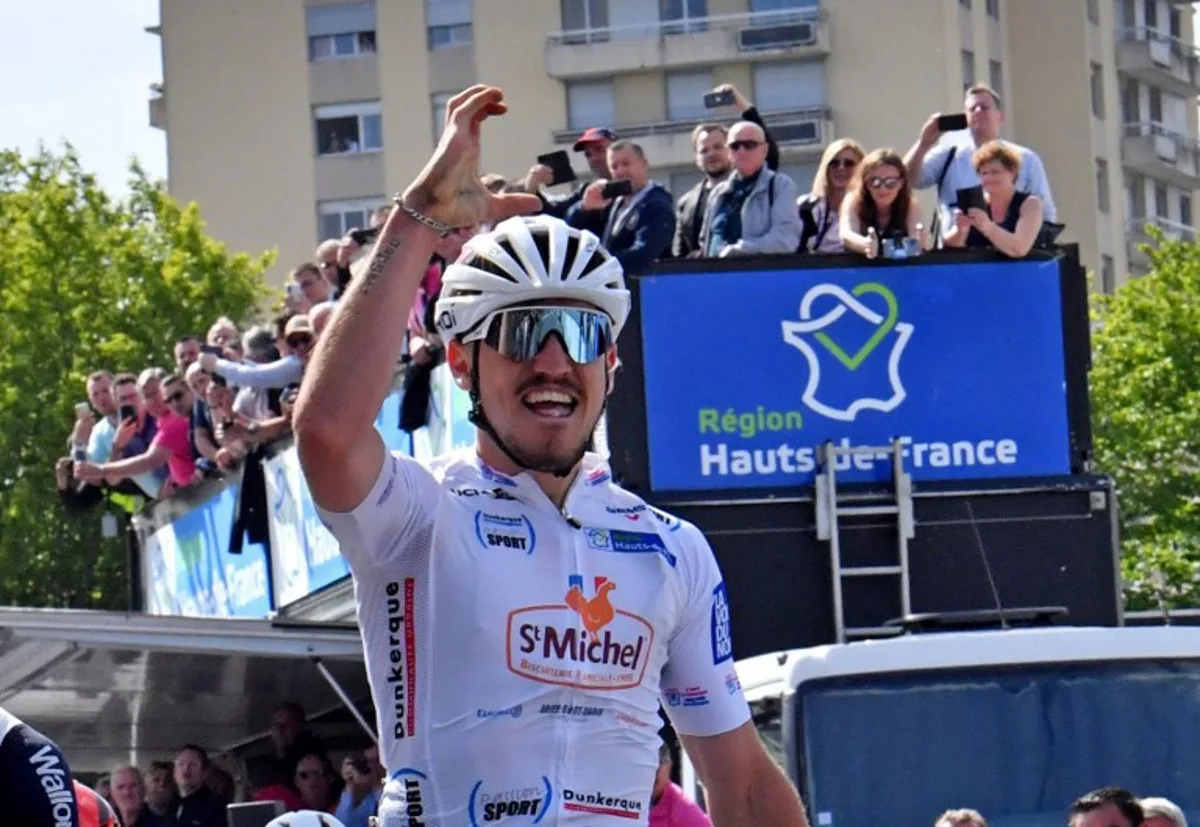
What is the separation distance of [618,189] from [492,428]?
9.16 m

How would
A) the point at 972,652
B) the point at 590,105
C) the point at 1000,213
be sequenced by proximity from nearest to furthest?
the point at 972,652, the point at 1000,213, the point at 590,105

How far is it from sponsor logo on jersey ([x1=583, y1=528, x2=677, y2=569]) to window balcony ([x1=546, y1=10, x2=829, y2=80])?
202 ft

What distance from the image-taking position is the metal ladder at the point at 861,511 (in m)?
12.2

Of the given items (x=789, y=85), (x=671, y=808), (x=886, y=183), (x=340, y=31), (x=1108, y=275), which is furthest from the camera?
(x=1108, y=275)

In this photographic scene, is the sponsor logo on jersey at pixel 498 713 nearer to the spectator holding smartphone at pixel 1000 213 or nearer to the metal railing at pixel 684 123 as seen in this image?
the spectator holding smartphone at pixel 1000 213

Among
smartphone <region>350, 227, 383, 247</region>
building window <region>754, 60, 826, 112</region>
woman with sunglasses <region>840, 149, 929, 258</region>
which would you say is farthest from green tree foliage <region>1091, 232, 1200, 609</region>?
woman with sunglasses <region>840, 149, 929, 258</region>

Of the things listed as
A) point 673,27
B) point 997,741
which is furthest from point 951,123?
point 673,27

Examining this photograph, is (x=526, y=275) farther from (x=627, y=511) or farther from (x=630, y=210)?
(x=630, y=210)

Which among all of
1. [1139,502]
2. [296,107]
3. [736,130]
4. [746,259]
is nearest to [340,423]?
[746,259]

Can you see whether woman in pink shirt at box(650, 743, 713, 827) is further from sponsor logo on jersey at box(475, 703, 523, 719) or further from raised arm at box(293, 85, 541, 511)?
raised arm at box(293, 85, 541, 511)

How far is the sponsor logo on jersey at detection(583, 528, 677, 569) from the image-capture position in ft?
14.9

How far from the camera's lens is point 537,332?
4.43 meters

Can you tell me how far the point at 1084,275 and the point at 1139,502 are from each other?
1361 inches

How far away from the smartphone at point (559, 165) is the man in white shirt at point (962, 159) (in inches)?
72.8
